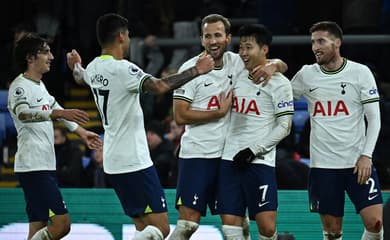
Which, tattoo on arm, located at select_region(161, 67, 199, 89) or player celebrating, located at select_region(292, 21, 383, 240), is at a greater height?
tattoo on arm, located at select_region(161, 67, 199, 89)

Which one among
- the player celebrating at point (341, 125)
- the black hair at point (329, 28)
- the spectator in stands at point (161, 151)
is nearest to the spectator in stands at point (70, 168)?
the spectator in stands at point (161, 151)

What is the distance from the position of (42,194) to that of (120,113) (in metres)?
1.54

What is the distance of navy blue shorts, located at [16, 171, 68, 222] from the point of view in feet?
41.1

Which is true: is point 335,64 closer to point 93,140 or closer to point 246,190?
point 246,190

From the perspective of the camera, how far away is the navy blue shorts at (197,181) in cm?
1188

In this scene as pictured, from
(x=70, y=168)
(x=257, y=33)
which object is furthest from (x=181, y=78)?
(x=70, y=168)

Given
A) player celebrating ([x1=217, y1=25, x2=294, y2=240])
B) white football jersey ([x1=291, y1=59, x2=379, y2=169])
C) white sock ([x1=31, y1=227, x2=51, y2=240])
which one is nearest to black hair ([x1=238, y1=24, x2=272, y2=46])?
player celebrating ([x1=217, y1=25, x2=294, y2=240])

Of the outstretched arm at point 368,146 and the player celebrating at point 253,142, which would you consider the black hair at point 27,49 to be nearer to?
the player celebrating at point 253,142

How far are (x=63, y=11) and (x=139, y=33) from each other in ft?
8.62

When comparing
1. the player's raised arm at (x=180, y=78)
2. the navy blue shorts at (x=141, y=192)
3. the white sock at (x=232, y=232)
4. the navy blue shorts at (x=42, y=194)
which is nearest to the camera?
the player's raised arm at (x=180, y=78)

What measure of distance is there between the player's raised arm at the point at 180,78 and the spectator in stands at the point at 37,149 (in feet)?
4.37

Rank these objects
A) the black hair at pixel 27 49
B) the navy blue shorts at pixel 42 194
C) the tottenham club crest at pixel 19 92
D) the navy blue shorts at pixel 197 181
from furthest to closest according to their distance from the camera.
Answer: the black hair at pixel 27 49 < the navy blue shorts at pixel 42 194 < the tottenham club crest at pixel 19 92 < the navy blue shorts at pixel 197 181

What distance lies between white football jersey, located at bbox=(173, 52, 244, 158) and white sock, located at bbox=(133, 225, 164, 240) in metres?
0.86

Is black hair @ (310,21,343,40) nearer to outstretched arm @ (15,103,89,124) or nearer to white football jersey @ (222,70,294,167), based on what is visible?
white football jersey @ (222,70,294,167)
